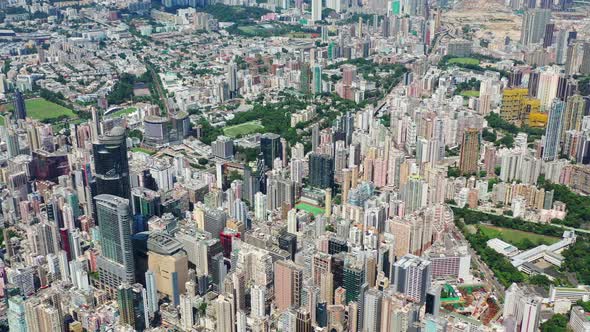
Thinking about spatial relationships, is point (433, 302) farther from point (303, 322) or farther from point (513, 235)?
point (513, 235)

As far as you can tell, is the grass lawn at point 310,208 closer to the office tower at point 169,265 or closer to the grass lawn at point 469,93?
the office tower at point 169,265

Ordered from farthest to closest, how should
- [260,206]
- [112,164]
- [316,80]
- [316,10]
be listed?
1. [316,10]
2. [316,80]
3. [260,206]
4. [112,164]

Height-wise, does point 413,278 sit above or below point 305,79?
below

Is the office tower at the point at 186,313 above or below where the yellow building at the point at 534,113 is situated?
below

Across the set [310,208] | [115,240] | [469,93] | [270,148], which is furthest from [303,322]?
[469,93]

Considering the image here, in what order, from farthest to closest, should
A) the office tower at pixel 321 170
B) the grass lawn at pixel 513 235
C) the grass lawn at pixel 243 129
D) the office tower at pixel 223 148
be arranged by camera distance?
the grass lawn at pixel 243 129 < the office tower at pixel 223 148 < the office tower at pixel 321 170 < the grass lawn at pixel 513 235

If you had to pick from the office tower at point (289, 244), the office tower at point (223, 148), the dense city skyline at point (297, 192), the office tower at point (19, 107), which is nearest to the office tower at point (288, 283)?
the dense city skyline at point (297, 192)

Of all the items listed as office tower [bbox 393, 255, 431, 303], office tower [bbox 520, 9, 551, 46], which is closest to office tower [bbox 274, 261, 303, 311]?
office tower [bbox 393, 255, 431, 303]
